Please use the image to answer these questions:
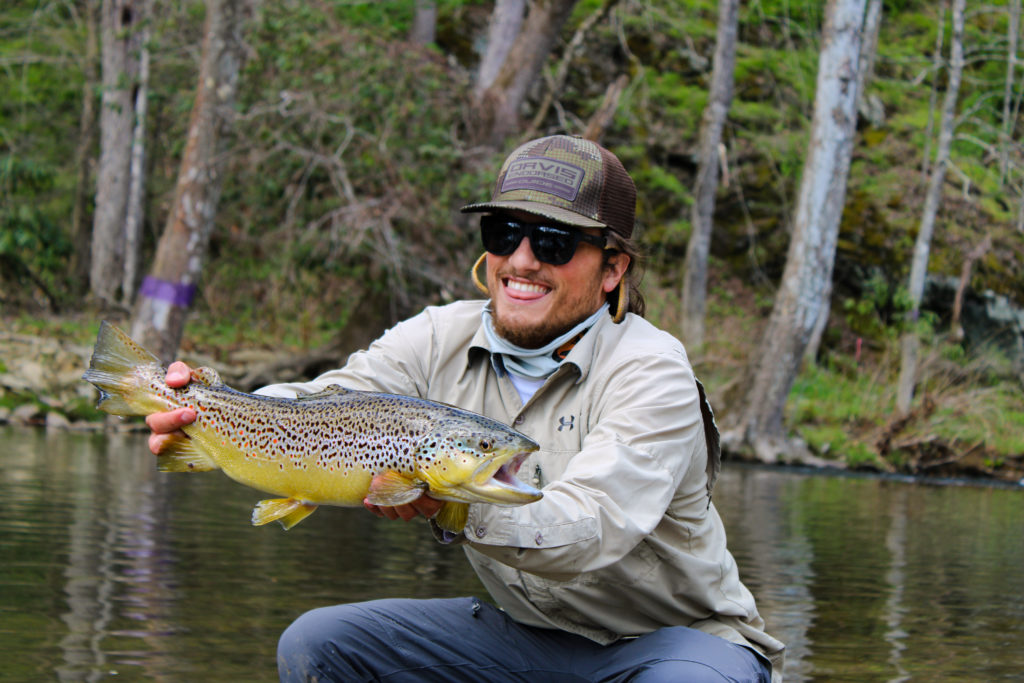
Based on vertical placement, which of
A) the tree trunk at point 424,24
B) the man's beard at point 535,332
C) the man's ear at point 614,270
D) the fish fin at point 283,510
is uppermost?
the tree trunk at point 424,24

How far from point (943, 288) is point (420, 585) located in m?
16.6

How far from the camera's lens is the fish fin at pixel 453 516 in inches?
101

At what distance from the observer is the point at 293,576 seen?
20.3 feet

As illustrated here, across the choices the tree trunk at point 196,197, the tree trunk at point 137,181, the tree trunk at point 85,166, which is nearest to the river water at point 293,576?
the tree trunk at point 196,197

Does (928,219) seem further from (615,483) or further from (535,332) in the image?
(615,483)

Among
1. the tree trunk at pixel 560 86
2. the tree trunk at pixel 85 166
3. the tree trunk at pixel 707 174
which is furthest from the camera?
the tree trunk at pixel 85 166

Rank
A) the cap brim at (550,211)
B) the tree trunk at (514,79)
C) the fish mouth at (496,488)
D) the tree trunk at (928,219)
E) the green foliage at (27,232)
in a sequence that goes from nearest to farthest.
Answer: the fish mouth at (496,488), the cap brim at (550,211), the tree trunk at (514,79), the tree trunk at (928,219), the green foliage at (27,232)

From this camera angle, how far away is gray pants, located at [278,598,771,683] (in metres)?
2.98

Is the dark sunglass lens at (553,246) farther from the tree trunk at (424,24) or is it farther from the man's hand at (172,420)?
the tree trunk at (424,24)

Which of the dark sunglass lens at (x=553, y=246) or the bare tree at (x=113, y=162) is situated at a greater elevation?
the bare tree at (x=113, y=162)

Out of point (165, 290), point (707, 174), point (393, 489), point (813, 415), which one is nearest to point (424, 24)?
point (707, 174)

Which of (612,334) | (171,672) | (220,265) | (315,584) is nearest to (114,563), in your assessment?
(315,584)

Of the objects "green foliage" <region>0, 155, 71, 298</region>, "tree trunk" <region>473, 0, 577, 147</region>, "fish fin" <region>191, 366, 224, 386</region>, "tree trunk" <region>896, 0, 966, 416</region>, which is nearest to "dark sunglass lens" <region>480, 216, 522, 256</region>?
"fish fin" <region>191, 366, 224, 386</region>

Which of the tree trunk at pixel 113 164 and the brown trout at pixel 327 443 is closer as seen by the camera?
the brown trout at pixel 327 443
